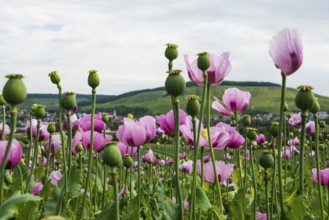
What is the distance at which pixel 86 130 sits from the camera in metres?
3.49

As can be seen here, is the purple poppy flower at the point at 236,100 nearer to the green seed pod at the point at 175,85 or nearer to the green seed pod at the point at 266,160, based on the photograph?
the green seed pod at the point at 266,160

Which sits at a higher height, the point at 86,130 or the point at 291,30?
the point at 291,30

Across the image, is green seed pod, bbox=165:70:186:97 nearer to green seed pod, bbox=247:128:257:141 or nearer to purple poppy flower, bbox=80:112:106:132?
green seed pod, bbox=247:128:257:141

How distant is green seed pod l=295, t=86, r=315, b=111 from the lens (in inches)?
80.7

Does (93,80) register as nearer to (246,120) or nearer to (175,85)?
(175,85)

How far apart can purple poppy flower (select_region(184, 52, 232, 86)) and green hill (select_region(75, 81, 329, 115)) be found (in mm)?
125402

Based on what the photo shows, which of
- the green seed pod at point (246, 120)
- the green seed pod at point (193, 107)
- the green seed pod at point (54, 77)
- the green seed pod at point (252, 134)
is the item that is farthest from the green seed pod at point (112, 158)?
the green seed pod at point (246, 120)

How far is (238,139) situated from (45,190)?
1.43 meters

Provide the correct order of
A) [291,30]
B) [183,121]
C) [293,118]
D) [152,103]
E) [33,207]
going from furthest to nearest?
[152,103], [293,118], [183,121], [33,207], [291,30]

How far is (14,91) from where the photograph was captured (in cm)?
166

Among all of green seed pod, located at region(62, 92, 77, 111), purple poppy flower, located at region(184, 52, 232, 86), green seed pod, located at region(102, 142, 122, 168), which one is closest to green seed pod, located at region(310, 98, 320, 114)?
purple poppy flower, located at region(184, 52, 232, 86)

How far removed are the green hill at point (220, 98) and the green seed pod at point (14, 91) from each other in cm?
12657

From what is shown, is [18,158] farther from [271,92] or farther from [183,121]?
[271,92]

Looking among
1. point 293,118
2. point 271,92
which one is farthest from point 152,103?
point 293,118
